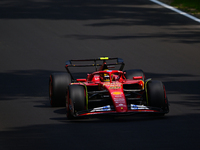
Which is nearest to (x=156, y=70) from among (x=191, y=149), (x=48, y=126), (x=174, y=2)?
(x=48, y=126)

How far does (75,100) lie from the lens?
36.4ft

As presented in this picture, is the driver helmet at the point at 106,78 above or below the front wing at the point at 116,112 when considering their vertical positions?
above

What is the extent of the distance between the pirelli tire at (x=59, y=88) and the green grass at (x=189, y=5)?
54.4 feet

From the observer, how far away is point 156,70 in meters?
18.8

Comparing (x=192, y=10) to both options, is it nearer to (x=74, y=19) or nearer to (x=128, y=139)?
(x=74, y=19)

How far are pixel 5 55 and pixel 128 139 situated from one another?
44.1ft

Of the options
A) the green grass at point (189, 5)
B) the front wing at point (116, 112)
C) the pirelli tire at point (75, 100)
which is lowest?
the front wing at point (116, 112)

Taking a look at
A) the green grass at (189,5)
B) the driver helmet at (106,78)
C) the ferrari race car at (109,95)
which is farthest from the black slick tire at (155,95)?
the green grass at (189,5)

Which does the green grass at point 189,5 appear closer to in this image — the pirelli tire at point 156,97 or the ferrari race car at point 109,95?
the ferrari race car at point 109,95

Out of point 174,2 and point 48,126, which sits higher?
point 174,2

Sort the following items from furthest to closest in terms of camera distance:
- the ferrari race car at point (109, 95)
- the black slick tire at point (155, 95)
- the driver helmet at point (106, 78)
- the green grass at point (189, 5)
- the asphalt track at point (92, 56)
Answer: the green grass at point (189, 5), the driver helmet at point (106, 78), the black slick tire at point (155, 95), the ferrari race car at point (109, 95), the asphalt track at point (92, 56)

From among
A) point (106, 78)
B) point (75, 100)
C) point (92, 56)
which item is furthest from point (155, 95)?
point (92, 56)

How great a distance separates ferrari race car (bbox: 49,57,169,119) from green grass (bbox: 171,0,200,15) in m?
16.6

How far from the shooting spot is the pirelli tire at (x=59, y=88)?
12531mm
